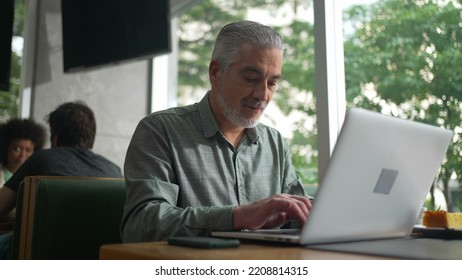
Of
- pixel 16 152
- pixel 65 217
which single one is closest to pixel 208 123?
pixel 65 217

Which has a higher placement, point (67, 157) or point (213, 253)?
point (67, 157)

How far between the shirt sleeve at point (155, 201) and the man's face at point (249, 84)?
241mm

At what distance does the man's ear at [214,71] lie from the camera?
66.4 inches

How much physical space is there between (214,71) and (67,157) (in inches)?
41.0

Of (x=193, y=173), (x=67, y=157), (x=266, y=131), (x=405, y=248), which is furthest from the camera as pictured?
(x=67, y=157)

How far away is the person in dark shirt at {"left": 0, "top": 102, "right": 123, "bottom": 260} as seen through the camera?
2.23 meters

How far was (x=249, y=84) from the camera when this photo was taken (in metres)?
1.60

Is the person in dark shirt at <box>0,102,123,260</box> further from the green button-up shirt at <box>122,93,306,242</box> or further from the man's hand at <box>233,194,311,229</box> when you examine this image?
the man's hand at <box>233,194,311,229</box>

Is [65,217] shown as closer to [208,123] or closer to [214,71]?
[208,123]

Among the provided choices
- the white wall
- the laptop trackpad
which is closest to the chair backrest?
the laptop trackpad
